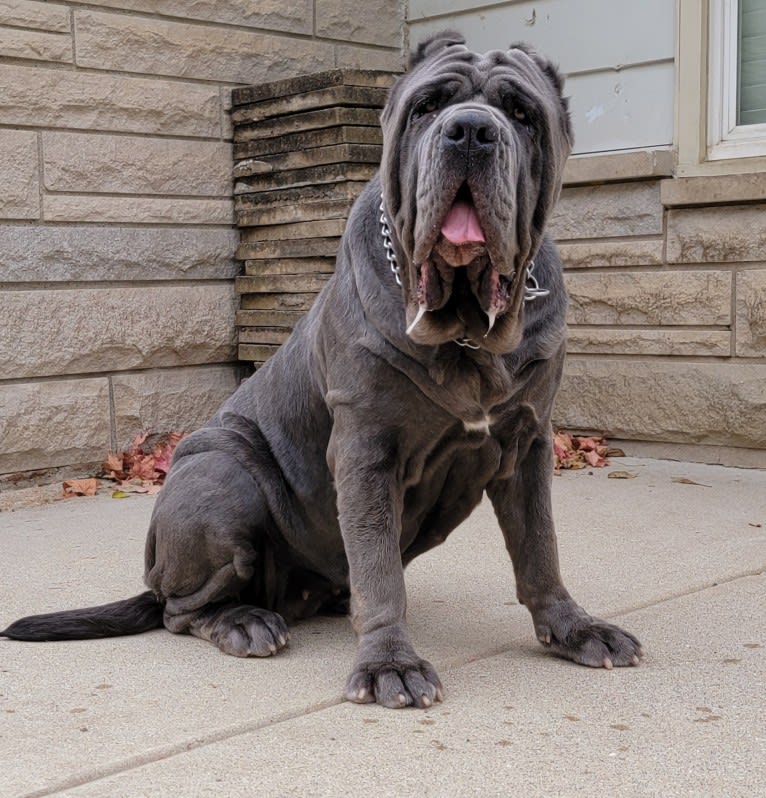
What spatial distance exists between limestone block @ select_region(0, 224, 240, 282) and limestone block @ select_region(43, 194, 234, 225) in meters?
0.05

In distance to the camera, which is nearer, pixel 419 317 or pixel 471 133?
pixel 471 133

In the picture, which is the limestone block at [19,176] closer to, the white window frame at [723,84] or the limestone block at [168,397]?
the limestone block at [168,397]

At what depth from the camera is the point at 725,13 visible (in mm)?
6320

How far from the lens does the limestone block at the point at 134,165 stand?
6.40 meters

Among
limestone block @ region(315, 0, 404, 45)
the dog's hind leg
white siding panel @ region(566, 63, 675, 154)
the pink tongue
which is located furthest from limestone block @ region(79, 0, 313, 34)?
the pink tongue

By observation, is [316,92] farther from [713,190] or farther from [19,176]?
[713,190]

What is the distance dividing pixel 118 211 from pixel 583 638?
4162 mm

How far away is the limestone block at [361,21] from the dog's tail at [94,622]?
4674 millimetres

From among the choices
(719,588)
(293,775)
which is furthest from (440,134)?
(719,588)

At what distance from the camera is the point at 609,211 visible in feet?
22.2

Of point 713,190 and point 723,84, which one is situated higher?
point 723,84

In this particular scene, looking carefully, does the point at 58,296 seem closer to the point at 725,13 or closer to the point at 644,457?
the point at 644,457

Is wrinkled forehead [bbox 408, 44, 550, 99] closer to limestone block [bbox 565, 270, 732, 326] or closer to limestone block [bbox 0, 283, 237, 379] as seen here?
limestone block [bbox 565, 270, 732, 326]

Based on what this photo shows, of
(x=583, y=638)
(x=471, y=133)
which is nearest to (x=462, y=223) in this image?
(x=471, y=133)
